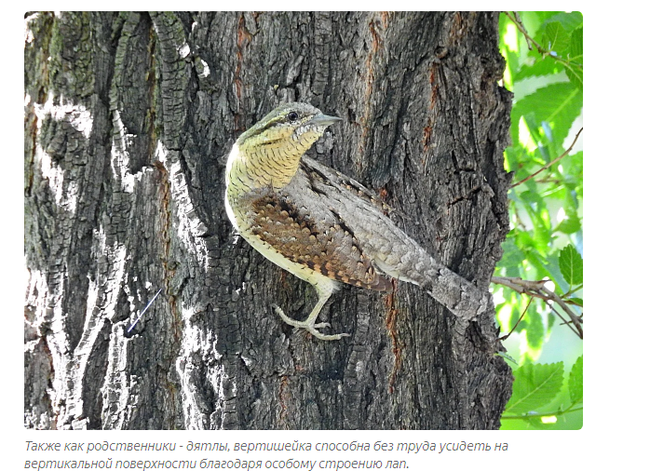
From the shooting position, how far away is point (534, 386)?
9.74 ft

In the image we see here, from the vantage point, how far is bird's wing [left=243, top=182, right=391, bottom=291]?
7.74 ft

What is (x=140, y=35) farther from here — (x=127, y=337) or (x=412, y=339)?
(x=412, y=339)

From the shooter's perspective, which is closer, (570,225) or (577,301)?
(577,301)

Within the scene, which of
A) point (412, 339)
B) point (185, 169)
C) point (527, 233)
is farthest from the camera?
point (527, 233)

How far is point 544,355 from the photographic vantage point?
3.28m

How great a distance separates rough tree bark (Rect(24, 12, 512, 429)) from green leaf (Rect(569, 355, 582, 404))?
0.86m

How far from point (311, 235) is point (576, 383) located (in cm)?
158

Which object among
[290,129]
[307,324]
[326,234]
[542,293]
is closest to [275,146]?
[290,129]

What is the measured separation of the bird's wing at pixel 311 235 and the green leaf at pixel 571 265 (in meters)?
1.03

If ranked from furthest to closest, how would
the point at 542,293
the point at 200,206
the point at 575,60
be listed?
the point at 542,293, the point at 575,60, the point at 200,206

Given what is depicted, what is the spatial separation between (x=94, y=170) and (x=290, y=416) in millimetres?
1364

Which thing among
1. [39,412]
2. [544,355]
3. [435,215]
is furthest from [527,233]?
[39,412]

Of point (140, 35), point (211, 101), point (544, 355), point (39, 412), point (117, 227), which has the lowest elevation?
point (39, 412)

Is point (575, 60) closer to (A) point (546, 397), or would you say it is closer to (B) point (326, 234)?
(B) point (326, 234)
